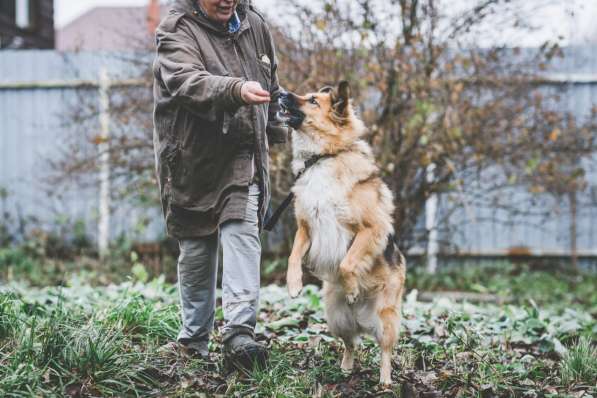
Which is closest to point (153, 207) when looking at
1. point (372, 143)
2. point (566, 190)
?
point (372, 143)

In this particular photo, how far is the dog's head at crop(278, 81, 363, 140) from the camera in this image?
13.4 feet

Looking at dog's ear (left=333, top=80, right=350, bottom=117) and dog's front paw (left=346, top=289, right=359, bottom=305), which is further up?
dog's ear (left=333, top=80, right=350, bottom=117)

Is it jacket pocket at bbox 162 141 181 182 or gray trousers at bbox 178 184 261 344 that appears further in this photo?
jacket pocket at bbox 162 141 181 182

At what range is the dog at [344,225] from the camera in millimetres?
3881

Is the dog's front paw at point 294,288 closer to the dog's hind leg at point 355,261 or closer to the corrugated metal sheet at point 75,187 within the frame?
the dog's hind leg at point 355,261

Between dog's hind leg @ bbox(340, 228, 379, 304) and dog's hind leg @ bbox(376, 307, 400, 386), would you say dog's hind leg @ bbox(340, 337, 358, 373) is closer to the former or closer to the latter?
dog's hind leg @ bbox(376, 307, 400, 386)

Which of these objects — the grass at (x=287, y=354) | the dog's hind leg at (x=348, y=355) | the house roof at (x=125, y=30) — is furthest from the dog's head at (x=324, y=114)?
the house roof at (x=125, y=30)

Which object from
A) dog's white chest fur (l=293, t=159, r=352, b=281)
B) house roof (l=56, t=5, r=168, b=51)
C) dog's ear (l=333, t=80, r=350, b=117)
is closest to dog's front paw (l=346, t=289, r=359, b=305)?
dog's white chest fur (l=293, t=159, r=352, b=281)

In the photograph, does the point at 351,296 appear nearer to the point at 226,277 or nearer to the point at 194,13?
the point at 226,277

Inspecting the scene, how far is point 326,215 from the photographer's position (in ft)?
12.8

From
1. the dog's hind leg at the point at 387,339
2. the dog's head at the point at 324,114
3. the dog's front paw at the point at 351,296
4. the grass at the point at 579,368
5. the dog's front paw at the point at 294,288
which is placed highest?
the dog's head at the point at 324,114

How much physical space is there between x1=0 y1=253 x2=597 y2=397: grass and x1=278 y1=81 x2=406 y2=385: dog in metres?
0.33

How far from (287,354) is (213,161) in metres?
1.25

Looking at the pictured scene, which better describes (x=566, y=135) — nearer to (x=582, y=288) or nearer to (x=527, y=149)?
(x=527, y=149)
